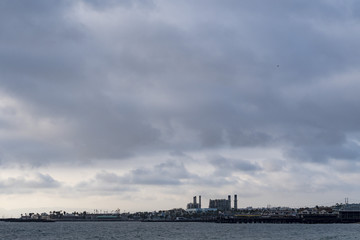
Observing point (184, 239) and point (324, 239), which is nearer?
point (324, 239)

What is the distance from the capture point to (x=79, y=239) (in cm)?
14162

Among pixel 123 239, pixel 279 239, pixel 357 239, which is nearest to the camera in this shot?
pixel 357 239

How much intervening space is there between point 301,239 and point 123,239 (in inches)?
1892

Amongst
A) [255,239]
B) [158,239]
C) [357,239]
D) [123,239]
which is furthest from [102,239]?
[357,239]

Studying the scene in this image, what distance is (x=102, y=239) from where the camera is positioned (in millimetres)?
140500

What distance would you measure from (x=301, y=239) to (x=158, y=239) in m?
37.8

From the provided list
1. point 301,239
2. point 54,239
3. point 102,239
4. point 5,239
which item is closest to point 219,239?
point 301,239

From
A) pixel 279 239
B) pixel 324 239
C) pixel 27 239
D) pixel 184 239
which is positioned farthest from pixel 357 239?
pixel 27 239

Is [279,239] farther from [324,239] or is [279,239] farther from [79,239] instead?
[79,239]

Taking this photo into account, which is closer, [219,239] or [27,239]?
[219,239]

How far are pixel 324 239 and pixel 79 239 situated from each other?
2626 inches

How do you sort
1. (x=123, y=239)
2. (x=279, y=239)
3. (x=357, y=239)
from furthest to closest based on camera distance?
1. (x=123, y=239)
2. (x=279, y=239)
3. (x=357, y=239)

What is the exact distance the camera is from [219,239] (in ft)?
435

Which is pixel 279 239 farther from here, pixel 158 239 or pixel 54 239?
pixel 54 239
